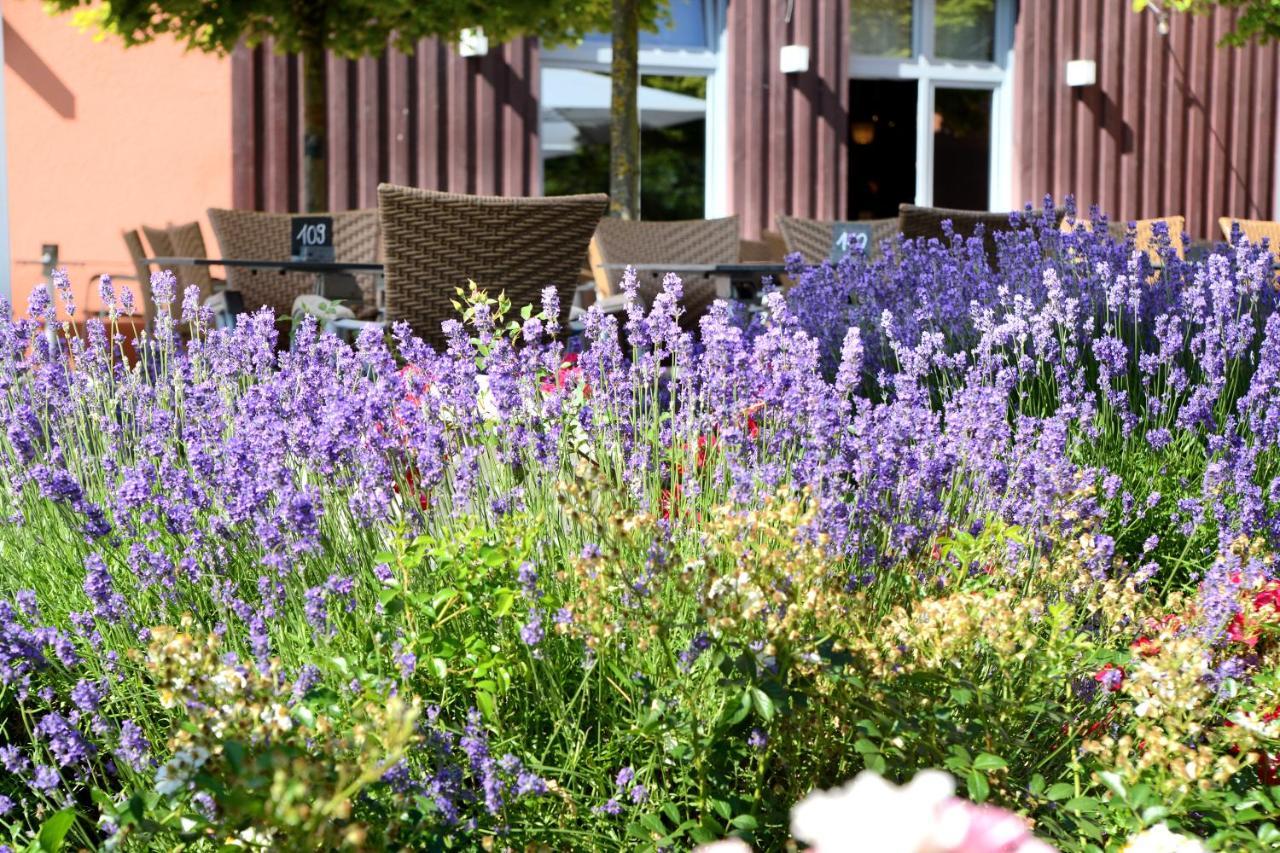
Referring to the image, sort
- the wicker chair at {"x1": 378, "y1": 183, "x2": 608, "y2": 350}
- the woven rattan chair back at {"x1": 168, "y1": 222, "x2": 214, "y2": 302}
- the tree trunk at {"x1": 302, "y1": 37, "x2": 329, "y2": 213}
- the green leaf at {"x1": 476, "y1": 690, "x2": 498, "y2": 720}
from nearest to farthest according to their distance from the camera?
the green leaf at {"x1": 476, "y1": 690, "x2": 498, "y2": 720} → the wicker chair at {"x1": 378, "y1": 183, "x2": 608, "y2": 350} → the woven rattan chair back at {"x1": 168, "y1": 222, "x2": 214, "y2": 302} → the tree trunk at {"x1": 302, "y1": 37, "x2": 329, "y2": 213}

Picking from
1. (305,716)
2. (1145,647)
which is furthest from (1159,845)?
(1145,647)

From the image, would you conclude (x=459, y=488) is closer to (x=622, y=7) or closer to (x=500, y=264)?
(x=500, y=264)

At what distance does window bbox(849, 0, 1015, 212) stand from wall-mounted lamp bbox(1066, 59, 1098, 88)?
0.52m

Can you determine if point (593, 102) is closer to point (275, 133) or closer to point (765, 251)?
point (275, 133)

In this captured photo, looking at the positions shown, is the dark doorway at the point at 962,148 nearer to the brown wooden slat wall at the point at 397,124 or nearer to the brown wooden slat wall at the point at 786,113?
the brown wooden slat wall at the point at 786,113

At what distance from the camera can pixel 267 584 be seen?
2.01 metres

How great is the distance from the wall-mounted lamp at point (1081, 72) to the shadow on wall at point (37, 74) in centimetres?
805

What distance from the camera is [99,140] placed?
9969 mm

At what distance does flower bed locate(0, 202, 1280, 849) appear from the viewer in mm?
1530

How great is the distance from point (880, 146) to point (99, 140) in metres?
6.11

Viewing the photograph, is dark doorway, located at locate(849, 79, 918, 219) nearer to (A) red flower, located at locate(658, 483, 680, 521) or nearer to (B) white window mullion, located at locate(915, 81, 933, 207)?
(B) white window mullion, located at locate(915, 81, 933, 207)

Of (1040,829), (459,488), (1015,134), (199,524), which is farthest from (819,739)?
(1015,134)

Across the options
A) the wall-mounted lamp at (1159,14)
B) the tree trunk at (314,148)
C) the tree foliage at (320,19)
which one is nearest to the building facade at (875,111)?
the wall-mounted lamp at (1159,14)

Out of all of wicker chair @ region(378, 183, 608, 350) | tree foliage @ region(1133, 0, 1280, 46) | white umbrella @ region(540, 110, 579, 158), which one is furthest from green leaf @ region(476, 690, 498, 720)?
tree foliage @ region(1133, 0, 1280, 46)
